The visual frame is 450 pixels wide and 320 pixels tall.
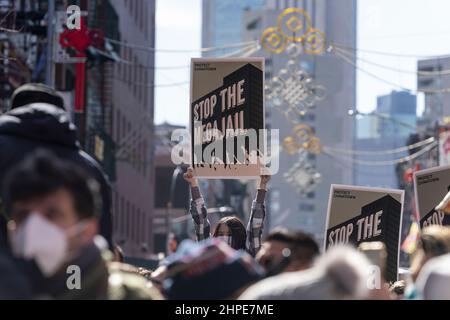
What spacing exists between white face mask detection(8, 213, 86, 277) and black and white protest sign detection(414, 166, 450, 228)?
7965 mm

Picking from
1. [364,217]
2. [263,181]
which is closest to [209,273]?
[263,181]

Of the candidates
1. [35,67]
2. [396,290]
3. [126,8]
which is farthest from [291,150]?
[126,8]

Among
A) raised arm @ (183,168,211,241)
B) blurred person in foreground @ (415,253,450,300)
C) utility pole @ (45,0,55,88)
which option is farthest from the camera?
utility pole @ (45,0,55,88)

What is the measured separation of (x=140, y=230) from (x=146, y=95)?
24.7 ft

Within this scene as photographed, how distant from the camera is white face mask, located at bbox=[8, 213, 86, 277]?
4.64 m

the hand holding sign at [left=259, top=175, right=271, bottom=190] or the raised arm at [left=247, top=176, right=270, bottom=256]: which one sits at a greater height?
the hand holding sign at [left=259, top=175, right=271, bottom=190]

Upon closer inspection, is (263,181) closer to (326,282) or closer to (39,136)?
(39,136)

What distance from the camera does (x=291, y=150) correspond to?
3575cm

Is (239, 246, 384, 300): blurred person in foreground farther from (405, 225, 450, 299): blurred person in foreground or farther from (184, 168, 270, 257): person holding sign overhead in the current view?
(184, 168, 270, 257): person holding sign overhead

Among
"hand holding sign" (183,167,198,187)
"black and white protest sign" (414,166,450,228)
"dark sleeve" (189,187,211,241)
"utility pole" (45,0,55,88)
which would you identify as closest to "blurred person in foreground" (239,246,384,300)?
"dark sleeve" (189,187,211,241)

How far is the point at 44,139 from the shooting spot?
692 cm

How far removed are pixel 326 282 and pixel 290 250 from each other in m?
0.89

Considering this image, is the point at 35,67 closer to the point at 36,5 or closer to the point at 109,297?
the point at 36,5

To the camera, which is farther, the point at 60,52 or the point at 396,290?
the point at 60,52
